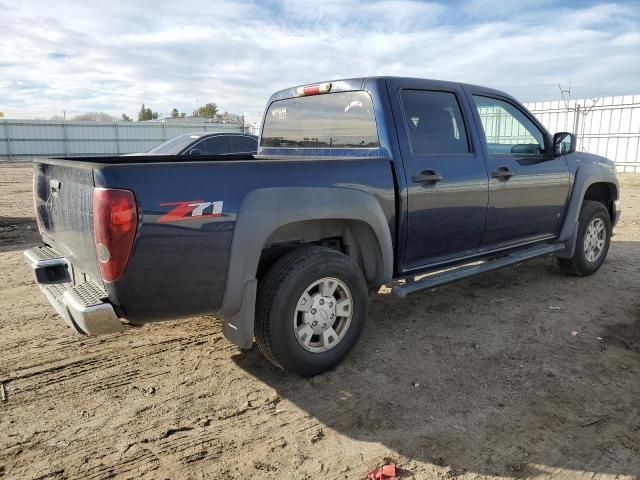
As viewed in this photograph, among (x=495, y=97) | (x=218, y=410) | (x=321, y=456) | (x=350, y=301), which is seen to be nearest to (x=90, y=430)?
(x=218, y=410)

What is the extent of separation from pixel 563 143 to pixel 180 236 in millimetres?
3982

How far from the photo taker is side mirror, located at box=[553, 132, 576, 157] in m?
4.87

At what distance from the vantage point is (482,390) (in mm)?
3217

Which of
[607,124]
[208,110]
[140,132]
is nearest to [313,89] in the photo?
[607,124]

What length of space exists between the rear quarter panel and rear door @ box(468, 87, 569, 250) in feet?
6.92

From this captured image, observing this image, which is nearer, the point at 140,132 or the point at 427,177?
the point at 427,177

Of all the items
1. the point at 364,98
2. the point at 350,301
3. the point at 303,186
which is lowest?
the point at 350,301

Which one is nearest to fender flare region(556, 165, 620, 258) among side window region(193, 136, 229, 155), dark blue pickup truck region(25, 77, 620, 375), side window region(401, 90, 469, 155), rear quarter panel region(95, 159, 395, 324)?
dark blue pickup truck region(25, 77, 620, 375)

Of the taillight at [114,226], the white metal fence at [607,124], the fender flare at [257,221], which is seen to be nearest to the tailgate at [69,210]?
the taillight at [114,226]

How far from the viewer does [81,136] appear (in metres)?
31.3

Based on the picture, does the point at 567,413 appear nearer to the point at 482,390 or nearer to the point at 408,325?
the point at 482,390

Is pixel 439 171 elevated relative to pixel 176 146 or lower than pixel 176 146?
lower

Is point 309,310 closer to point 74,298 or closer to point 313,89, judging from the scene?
point 74,298

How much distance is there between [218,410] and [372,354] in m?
1.25
